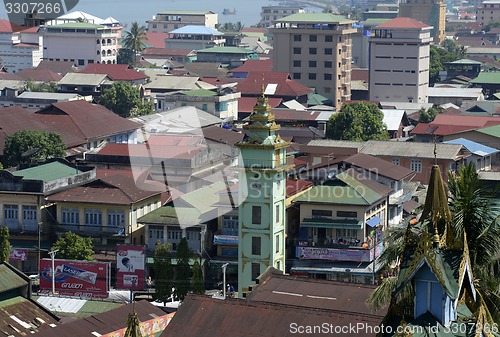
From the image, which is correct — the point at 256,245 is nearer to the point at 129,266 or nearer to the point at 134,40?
the point at 129,266

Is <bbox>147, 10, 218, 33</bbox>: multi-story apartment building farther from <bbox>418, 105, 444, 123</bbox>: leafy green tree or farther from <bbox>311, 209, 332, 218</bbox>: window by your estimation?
<bbox>311, 209, 332, 218</bbox>: window

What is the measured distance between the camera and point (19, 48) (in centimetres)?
14062

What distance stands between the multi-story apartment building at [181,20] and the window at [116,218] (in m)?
135

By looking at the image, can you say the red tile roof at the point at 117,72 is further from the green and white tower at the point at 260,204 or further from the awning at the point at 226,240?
the green and white tower at the point at 260,204

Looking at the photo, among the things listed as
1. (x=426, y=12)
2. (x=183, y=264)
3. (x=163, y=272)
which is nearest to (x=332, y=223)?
(x=183, y=264)

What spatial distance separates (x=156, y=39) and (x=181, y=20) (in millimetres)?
16222

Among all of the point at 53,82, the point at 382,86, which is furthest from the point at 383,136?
the point at 53,82

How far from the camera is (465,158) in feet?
219

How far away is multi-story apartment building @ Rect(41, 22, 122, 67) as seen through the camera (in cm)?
13238

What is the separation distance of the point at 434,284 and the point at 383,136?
65049mm

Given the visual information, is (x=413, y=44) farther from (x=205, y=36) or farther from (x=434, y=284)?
(x=434, y=284)

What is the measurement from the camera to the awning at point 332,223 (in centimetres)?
4934

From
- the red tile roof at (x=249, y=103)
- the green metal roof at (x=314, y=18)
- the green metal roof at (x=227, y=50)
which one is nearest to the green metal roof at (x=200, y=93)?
the red tile roof at (x=249, y=103)

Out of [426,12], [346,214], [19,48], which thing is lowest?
[19,48]
